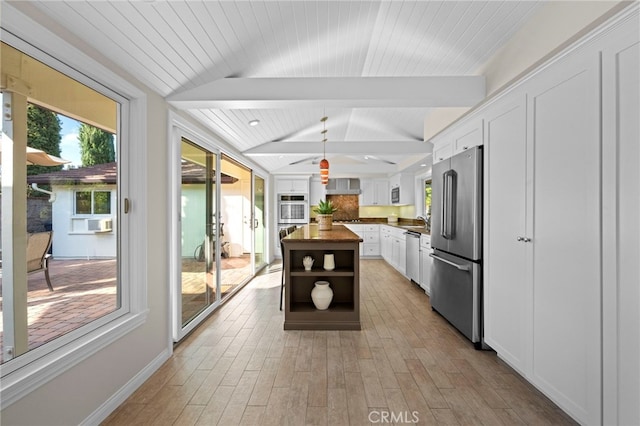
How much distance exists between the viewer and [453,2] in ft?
6.53

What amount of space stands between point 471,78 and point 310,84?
4.53 ft

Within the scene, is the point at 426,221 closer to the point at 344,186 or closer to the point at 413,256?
the point at 413,256

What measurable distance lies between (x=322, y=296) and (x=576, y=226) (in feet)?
7.39

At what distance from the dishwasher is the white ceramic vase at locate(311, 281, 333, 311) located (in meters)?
2.05

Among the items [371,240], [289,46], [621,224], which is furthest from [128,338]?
[371,240]

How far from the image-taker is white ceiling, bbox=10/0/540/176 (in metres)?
1.69

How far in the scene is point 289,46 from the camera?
2.46m

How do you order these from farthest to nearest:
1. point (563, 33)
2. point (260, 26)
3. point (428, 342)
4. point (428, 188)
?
point (428, 188) → point (428, 342) → point (260, 26) → point (563, 33)

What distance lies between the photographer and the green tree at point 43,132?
146 centimetres

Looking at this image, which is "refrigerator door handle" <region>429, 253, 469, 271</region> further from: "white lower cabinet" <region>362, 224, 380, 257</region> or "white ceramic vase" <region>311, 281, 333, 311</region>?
"white lower cabinet" <region>362, 224, 380, 257</region>

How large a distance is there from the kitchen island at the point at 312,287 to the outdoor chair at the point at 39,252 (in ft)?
6.31

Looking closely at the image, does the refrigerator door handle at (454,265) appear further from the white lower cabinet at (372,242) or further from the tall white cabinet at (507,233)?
the white lower cabinet at (372,242)

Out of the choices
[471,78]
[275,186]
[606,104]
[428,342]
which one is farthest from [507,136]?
[275,186]

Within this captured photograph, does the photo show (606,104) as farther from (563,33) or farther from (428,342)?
(428,342)
